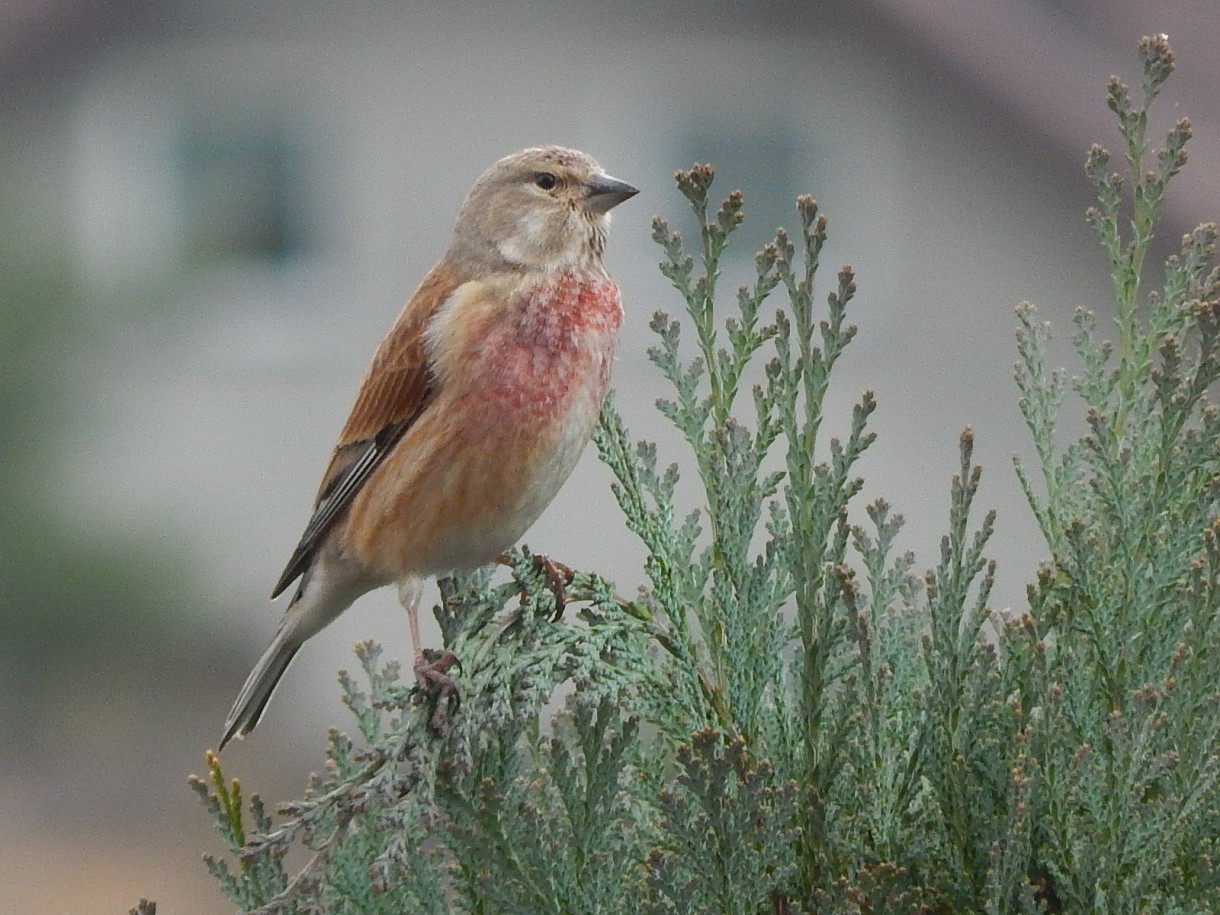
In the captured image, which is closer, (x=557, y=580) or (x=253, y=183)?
(x=557, y=580)

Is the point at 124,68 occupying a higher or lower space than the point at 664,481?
higher

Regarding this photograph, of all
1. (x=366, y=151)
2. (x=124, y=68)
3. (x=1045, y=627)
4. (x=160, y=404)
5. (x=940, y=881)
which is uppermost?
(x=124, y=68)

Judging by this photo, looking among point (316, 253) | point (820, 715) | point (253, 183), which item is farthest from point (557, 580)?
point (253, 183)

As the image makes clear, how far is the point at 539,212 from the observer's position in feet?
9.86

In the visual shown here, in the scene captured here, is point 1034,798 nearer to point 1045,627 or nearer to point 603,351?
point 1045,627

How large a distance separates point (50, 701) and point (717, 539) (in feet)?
27.2

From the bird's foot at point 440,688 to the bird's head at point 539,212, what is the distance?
1122 millimetres

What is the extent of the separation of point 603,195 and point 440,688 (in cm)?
140

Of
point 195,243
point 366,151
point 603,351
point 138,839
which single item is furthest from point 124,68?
point 603,351

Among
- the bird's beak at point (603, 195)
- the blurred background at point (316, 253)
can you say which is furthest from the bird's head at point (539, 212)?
the blurred background at point (316, 253)

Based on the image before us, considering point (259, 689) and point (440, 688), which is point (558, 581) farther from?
point (259, 689)

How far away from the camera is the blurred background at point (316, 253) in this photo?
9016mm

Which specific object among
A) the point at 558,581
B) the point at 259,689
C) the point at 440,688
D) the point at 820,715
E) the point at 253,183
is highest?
the point at 253,183

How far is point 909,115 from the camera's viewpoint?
1109cm
